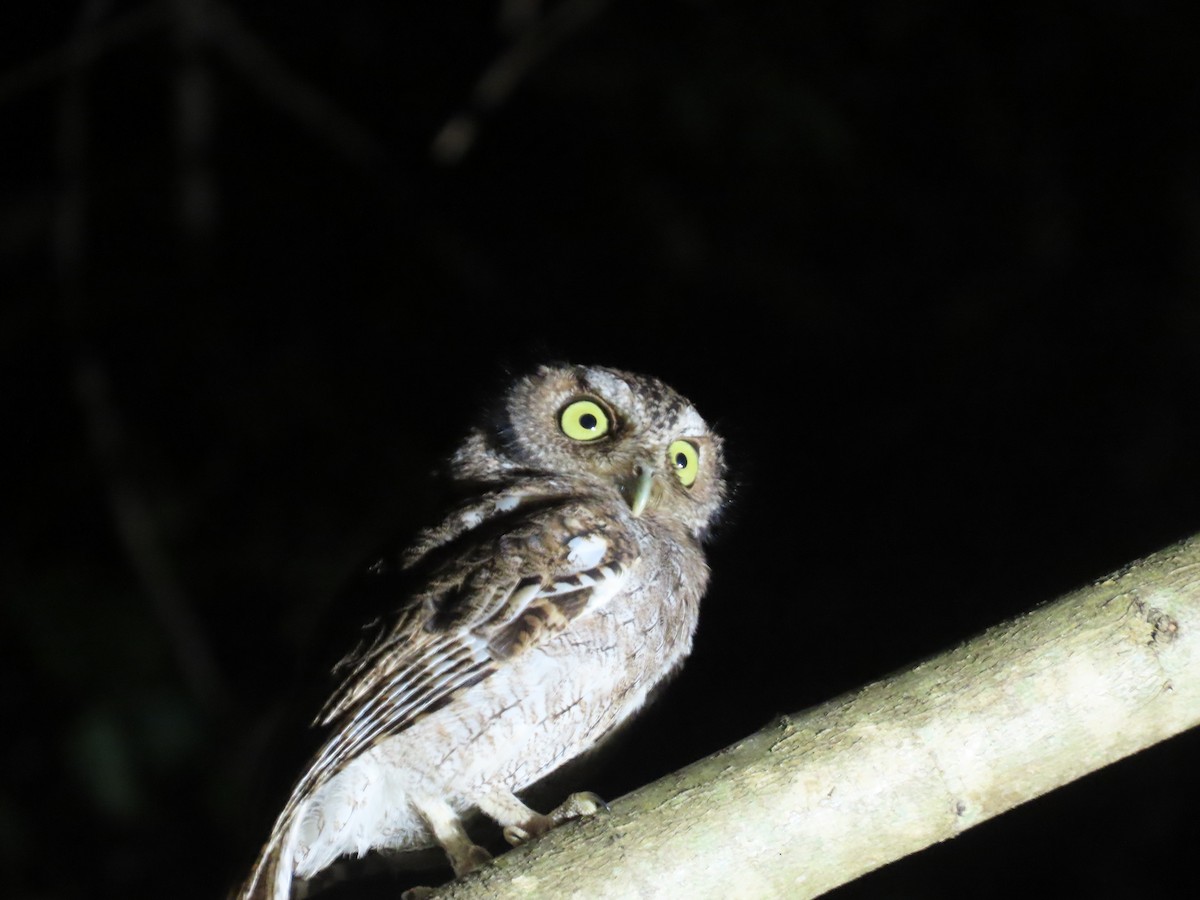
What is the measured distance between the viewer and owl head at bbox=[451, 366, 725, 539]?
2254 mm

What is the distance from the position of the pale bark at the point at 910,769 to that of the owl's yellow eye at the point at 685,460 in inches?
37.6

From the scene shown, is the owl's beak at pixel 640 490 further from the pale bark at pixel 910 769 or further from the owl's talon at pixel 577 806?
the pale bark at pixel 910 769

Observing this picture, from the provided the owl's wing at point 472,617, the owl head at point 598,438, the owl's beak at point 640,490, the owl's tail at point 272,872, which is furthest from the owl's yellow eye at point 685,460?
the owl's tail at point 272,872

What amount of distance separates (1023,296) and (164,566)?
238 cm

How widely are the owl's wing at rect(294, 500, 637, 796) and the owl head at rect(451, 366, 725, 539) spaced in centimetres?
28

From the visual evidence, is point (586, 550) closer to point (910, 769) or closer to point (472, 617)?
point (472, 617)

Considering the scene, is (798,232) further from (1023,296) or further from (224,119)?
(224,119)

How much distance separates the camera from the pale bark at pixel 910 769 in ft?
4.60

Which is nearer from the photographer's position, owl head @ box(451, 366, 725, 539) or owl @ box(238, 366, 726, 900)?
owl @ box(238, 366, 726, 900)

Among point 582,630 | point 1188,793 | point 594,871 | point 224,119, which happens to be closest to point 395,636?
point 582,630

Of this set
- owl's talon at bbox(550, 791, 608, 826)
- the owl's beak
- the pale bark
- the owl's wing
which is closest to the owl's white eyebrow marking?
the owl's wing

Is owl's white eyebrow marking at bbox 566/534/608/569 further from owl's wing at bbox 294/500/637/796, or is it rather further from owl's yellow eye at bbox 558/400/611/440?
owl's yellow eye at bbox 558/400/611/440

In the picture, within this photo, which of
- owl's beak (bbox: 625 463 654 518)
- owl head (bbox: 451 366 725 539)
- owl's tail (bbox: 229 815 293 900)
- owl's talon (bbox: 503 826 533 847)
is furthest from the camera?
owl head (bbox: 451 366 725 539)

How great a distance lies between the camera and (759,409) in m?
3.37
